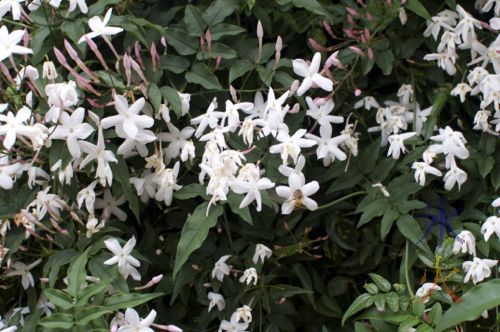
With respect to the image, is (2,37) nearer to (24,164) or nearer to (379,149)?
(24,164)

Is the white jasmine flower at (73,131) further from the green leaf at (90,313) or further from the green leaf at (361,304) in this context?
the green leaf at (361,304)

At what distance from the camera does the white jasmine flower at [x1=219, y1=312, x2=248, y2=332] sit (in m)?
1.66

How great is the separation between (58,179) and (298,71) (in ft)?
1.74

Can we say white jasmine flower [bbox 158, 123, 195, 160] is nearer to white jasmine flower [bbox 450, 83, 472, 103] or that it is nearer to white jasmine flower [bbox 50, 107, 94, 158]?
white jasmine flower [bbox 50, 107, 94, 158]

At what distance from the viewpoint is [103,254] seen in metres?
1.63

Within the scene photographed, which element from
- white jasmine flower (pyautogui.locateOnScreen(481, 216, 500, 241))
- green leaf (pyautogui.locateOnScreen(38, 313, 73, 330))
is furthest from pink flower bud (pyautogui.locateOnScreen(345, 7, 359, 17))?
green leaf (pyautogui.locateOnScreen(38, 313, 73, 330))

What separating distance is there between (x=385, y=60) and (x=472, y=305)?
2.22ft

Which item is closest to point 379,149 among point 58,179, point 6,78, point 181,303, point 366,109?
point 366,109

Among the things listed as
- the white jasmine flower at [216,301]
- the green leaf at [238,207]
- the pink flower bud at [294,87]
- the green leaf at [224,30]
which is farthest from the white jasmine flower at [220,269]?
the green leaf at [224,30]

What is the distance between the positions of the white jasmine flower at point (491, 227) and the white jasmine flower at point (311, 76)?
400mm

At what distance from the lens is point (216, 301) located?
170cm

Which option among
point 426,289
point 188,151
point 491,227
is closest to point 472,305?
point 426,289

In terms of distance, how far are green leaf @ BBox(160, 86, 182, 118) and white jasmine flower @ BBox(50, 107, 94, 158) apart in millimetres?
187

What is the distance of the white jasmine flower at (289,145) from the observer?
1589mm
